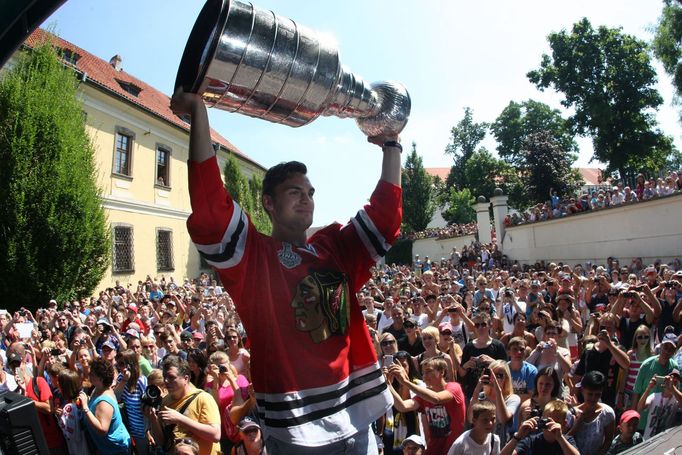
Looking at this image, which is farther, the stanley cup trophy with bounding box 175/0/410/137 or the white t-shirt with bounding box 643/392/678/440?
the white t-shirt with bounding box 643/392/678/440

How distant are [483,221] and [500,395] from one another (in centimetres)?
2404

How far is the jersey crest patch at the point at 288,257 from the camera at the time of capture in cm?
207

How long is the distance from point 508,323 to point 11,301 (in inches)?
589

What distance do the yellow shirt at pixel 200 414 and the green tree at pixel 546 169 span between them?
33.8 m

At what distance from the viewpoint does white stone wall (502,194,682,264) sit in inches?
683

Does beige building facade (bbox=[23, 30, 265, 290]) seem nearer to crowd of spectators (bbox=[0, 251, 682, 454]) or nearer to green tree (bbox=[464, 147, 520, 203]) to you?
crowd of spectators (bbox=[0, 251, 682, 454])

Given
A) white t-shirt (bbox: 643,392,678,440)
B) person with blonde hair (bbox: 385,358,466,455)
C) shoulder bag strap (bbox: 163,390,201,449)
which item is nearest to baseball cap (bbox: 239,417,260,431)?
shoulder bag strap (bbox: 163,390,201,449)

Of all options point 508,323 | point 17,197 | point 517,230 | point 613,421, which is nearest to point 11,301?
point 17,197

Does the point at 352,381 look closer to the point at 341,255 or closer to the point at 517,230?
the point at 341,255

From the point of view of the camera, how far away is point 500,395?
518 cm

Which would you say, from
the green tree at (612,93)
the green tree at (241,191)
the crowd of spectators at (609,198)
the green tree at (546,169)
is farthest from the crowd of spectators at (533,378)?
the green tree at (612,93)

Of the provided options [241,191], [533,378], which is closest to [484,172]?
[241,191]

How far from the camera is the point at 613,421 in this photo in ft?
17.0

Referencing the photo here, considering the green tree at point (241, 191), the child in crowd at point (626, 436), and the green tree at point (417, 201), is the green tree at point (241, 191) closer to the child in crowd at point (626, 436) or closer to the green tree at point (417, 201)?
the green tree at point (417, 201)
